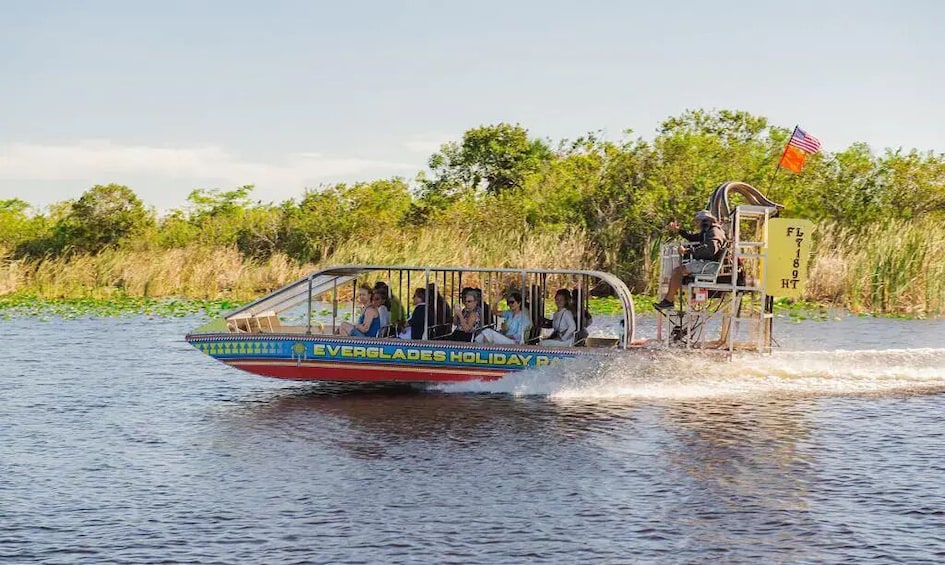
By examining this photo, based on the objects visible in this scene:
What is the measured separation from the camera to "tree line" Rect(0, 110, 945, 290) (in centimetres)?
3684

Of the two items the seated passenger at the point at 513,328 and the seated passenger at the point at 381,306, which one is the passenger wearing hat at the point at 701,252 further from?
the seated passenger at the point at 381,306

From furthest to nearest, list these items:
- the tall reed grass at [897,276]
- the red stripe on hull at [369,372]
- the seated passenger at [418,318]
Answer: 1. the tall reed grass at [897,276]
2. the seated passenger at [418,318]
3. the red stripe on hull at [369,372]

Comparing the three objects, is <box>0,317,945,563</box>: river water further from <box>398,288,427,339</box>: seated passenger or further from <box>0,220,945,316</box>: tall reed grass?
<box>0,220,945,316</box>: tall reed grass

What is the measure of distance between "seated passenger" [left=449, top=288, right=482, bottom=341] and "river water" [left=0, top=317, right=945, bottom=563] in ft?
2.54

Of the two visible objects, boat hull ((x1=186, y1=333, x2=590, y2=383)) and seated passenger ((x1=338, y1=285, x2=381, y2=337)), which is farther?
seated passenger ((x1=338, y1=285, x2=381, y2=337))

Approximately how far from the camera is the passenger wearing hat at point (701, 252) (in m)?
15.9

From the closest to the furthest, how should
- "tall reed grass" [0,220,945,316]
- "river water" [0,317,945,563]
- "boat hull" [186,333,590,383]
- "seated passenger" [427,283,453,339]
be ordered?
"river water" [0,317,945,563]
"boat hull" [186,333,590,383]
"seated passenger" [427,283,453,339]
"tall reed grass" [0,220,945,316]

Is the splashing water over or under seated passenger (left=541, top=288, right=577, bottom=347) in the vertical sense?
under

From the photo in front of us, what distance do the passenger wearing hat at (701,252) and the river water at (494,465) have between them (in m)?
1.09

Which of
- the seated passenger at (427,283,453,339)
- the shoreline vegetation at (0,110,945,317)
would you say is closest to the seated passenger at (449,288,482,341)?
the seated passenger at (427,283,453,339)

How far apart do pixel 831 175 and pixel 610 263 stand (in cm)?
829

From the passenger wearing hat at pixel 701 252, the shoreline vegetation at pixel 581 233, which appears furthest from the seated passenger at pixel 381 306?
the shoreline vegetation at pixel 581 233

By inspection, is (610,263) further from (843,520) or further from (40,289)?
(843,520)

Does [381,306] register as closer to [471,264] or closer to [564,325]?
[564,325]
